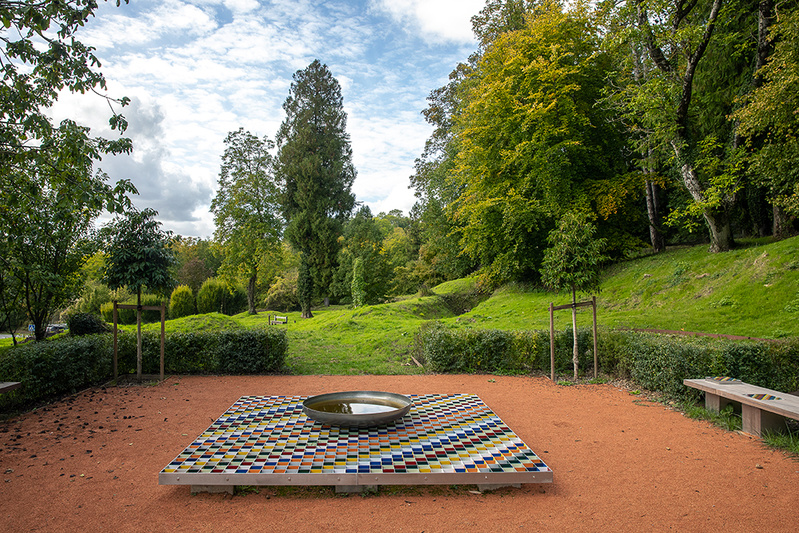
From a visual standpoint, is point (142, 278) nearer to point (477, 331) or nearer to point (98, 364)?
point (98, 364)

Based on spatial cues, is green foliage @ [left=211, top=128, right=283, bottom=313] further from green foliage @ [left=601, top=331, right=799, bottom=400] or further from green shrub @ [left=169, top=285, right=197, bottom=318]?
green foliage @ [left=601, top=331, right=799, bottom=400]

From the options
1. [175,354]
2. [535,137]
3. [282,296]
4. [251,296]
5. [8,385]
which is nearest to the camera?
[8,385]

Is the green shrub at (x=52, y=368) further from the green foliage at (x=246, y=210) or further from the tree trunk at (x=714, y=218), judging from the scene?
the green foliage at (x=246, y=210)

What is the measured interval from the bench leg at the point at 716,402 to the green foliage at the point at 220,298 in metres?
27.4

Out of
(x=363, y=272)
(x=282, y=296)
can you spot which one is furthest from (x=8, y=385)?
(x=282, y=296)

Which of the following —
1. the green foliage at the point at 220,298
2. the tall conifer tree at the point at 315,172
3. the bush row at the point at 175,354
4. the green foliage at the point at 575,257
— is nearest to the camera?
the bush row at the point at 175,354

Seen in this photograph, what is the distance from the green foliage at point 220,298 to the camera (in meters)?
28.1

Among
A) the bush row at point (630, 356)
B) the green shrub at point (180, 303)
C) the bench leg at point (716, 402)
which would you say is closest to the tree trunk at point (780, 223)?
the bush row at point (630, 356)

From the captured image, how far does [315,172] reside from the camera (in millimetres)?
27688

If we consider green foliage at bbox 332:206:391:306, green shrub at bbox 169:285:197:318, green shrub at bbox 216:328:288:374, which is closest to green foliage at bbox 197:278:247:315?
green shrub at bbox 169:285:197:318

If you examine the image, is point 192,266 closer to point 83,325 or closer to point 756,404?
point 83,325

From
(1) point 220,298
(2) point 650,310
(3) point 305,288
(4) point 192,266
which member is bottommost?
(1) point 220,298

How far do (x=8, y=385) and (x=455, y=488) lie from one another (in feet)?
20.5

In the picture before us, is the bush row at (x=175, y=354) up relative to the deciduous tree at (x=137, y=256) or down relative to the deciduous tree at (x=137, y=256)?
down
